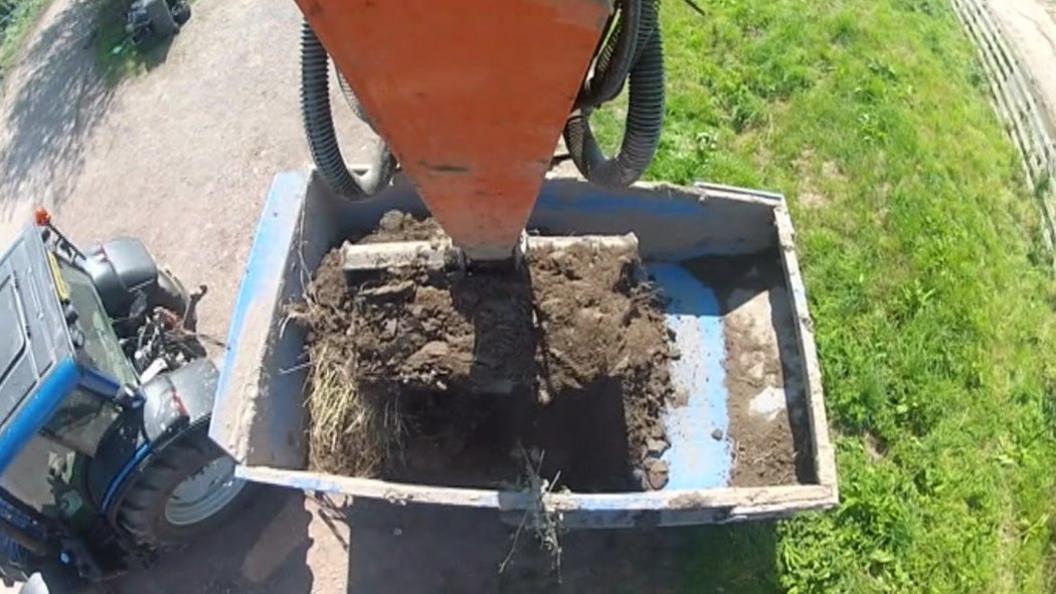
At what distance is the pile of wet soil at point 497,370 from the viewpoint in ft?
14.8

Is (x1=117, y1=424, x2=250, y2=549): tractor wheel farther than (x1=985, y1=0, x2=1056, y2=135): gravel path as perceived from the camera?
No

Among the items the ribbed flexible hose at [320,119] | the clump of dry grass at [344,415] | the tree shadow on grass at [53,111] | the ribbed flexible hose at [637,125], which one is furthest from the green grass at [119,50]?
the ribbed flexible hose at [637,125]

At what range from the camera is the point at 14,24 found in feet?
31.9

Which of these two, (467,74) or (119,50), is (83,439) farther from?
(119,50)

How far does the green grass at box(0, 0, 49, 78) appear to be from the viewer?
941cm

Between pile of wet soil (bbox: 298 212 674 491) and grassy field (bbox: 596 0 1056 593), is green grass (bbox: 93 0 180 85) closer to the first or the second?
grassy field (bbox: 596 0 1056 593)

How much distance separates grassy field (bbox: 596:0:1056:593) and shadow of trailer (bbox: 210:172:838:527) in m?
0.60

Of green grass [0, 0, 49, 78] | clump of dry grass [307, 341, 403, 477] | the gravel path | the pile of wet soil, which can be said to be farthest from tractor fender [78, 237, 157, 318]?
the gravel path

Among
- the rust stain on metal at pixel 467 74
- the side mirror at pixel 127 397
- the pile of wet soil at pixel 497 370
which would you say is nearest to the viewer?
the rust stain on metal at pixel 467 74

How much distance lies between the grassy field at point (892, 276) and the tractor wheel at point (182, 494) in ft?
8.22

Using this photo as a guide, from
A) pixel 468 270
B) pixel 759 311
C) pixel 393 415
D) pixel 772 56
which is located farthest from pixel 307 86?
pixel 772 56

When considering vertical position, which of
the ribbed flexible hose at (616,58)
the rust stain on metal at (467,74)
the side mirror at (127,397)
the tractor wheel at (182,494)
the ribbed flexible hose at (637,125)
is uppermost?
the rust stain on metal at (467,74)

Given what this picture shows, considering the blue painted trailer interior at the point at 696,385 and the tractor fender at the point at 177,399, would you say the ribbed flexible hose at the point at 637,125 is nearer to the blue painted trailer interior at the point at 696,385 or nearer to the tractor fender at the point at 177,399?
the blue painted trailer interior at the point at 696,385

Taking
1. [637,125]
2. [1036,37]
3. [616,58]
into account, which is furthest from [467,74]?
[1036,37]
